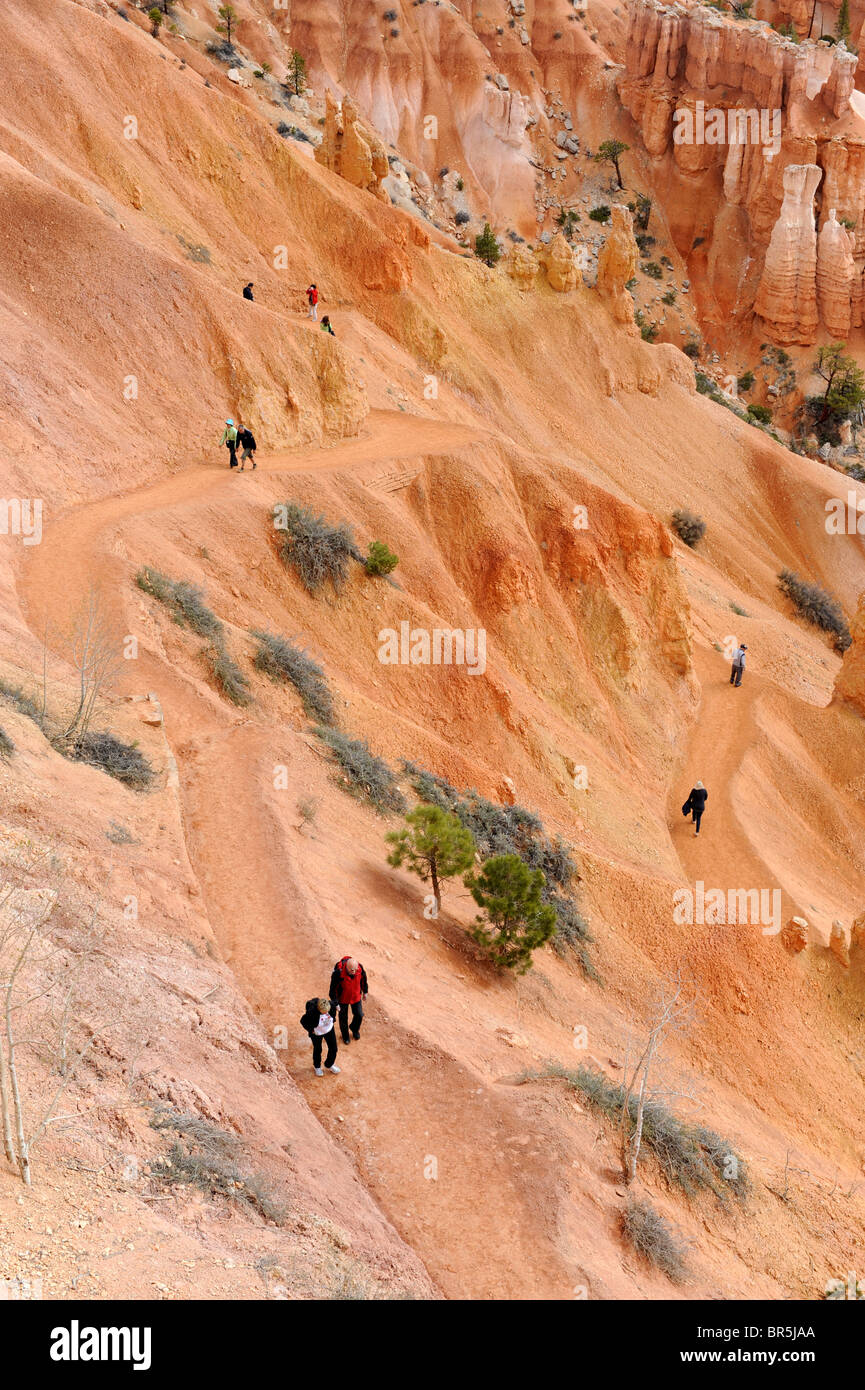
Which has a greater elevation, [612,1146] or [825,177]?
[825,177]

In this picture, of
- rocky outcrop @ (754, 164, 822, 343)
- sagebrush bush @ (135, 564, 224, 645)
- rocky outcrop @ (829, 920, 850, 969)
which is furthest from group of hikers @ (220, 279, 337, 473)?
rocky outcrop @ (754, 164, 822, 343)

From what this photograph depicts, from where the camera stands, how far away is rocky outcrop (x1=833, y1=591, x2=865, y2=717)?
26.4 meters

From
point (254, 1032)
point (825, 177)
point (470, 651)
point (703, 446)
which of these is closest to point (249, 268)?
point (470, 651)

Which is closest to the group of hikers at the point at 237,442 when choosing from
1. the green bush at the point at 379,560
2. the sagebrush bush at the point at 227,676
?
the green bush at the point at 379,560

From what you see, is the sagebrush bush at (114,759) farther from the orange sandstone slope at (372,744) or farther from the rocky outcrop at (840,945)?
the rocky outcrop at (840,945)

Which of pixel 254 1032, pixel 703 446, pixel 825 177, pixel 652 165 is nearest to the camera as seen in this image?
pixel 254 1032

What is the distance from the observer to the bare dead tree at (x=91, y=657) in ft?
41.6

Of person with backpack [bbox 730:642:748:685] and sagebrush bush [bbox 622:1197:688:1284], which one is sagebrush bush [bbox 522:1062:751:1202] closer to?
sagebrush bush [bbox 622:1197:688:1284]

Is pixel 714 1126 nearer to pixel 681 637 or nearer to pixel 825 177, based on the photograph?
pixel 681 637

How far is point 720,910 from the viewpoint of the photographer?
1970 cm

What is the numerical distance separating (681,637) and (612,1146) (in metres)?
18.9

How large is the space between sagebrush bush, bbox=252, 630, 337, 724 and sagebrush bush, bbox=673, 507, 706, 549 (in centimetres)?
2566

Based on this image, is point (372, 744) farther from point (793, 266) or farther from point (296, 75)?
point (793, 266)

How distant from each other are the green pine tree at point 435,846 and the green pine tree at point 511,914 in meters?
0.45
